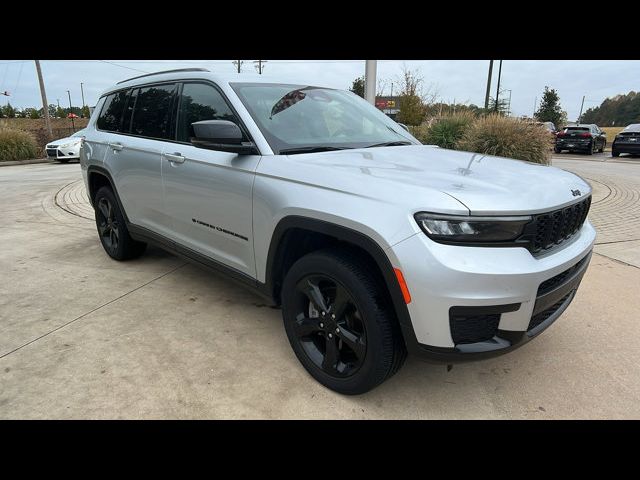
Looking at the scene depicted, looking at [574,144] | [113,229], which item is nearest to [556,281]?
[113,229]

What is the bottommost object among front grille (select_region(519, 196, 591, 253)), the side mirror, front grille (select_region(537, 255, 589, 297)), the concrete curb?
the concrete curb

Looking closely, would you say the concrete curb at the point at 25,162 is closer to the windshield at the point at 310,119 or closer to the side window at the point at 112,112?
the side window at the point at 112,112

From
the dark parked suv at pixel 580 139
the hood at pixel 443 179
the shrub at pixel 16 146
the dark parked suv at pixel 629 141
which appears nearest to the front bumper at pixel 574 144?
the dark parked suv at pixel 580 139

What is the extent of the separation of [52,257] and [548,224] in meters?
5.06

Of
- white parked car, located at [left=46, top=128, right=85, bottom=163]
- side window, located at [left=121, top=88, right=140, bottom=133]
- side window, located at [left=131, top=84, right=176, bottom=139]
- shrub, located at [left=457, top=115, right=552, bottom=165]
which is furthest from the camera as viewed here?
white parked car, located at [left=46, top=128, right=85, bottom=163]

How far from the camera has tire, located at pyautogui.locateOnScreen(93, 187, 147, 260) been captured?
4.51 metres

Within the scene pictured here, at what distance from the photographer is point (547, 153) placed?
929 cm

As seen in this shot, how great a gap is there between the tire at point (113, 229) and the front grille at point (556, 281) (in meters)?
3.82

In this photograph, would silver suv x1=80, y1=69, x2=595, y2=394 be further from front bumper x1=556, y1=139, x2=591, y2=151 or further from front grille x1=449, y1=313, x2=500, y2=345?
front bumper x1=556, y1=139, x2=591, y2=151

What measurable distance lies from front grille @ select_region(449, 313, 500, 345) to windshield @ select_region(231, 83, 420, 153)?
1435mm

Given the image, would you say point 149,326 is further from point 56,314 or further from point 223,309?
point 56,314

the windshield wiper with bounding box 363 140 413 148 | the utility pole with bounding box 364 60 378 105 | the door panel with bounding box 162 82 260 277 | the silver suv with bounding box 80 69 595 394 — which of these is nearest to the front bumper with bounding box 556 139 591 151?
the utility pole with bounding box 364 60 378 105

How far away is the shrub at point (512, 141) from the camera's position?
9.02m
